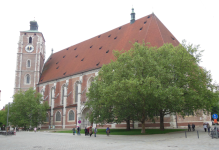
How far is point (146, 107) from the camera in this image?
21.8m

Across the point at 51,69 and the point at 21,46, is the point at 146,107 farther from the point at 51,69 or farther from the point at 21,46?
the point at 21,46

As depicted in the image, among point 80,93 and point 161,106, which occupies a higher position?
point 80,93

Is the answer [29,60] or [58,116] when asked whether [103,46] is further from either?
[29,60]

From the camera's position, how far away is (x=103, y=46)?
137ft

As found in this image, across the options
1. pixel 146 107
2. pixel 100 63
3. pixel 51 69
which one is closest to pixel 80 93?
pixel 100 63

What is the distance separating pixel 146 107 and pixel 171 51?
7.08 meters

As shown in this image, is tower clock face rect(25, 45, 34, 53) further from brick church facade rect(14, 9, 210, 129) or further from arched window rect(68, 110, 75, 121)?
arched window rect(68, 110, 75, 121)

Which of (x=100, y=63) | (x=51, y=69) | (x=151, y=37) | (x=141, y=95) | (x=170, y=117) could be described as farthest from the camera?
(x=51, y=69)

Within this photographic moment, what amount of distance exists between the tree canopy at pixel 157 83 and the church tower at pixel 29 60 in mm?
30304

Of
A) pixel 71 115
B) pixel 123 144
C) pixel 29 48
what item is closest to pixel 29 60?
pixel 29 48

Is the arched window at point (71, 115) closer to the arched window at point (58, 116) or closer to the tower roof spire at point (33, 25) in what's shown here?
the arched window at point (58, 116)

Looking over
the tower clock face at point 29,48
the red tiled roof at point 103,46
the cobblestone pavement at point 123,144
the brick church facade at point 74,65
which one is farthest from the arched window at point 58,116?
the cobblestone pavement at point 123,144

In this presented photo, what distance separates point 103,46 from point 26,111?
18.5 m

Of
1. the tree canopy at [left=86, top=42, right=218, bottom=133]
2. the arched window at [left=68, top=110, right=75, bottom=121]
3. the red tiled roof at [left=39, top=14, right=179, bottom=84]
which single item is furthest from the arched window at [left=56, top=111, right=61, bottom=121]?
the tree canopy at [left=86, top=42, right=218, bottom=133]
